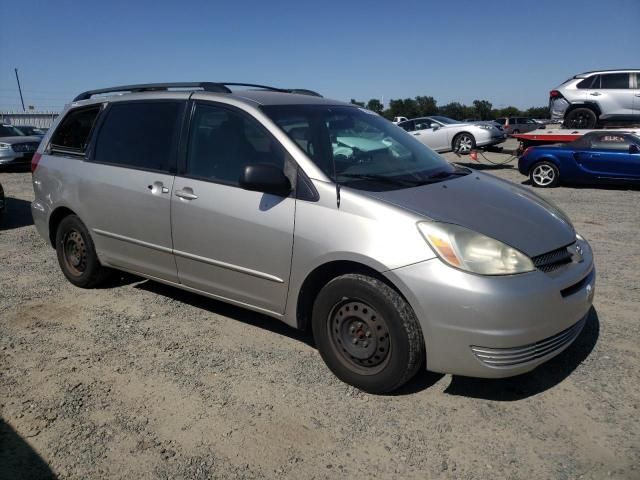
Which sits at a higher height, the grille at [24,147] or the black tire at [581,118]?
the black tire at [581,118]

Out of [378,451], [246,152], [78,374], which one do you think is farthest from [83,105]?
[378,451]

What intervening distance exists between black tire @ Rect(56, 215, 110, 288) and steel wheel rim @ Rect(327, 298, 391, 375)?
2.60 metres

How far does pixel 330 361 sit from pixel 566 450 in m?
1.36

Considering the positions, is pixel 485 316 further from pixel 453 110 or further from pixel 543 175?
pixel 453 110

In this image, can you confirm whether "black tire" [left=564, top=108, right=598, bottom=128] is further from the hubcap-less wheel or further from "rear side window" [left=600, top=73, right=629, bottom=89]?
the hubcap-less wheel

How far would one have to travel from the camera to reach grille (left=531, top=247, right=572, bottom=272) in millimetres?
2895

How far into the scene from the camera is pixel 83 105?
16.0ft

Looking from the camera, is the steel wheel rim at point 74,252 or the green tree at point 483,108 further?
the green tree at point 483,108

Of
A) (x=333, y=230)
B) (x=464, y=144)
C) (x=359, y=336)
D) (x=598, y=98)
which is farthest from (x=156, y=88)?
(x=464, y=144)

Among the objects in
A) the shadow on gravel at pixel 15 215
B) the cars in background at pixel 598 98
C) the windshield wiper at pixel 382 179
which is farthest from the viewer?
the cars in background at pixel 598 98

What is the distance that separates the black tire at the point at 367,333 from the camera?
289 cm

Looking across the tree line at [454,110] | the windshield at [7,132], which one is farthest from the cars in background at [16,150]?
the tree line at [454,110]

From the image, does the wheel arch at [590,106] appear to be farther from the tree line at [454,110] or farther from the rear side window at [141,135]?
the tree line at [454,110]

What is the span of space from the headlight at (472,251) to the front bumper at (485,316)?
46 millimetres
